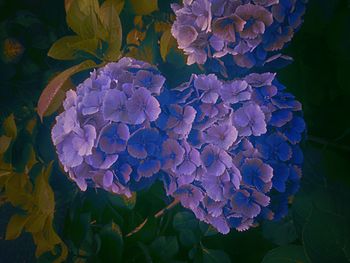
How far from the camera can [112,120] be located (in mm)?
674

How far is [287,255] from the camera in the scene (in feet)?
2.75

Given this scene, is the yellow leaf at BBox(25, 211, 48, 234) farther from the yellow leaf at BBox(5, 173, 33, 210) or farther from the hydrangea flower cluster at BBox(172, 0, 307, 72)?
the hydrangea flower cluster at BBox(172, 0, 307, 72)

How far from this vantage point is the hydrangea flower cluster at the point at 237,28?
74 cm

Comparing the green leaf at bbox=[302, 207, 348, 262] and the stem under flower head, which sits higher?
the green leaf at bbox=[302, 207, 348, 262]

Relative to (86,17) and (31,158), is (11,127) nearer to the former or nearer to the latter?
(31,158)

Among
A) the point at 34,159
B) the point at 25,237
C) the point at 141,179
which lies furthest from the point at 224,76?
the point at 25,237

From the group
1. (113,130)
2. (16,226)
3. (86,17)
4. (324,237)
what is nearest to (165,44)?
(86,17)

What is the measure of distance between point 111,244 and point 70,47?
0.45m

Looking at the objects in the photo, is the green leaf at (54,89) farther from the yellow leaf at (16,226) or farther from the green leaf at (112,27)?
the yellow leaf at (16,226)

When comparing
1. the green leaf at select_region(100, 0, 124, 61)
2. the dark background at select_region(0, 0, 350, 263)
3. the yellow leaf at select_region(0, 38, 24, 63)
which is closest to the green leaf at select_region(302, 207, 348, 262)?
the dark background at select_region(0, 0, 350, 263)

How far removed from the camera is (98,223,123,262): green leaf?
3.05 ft

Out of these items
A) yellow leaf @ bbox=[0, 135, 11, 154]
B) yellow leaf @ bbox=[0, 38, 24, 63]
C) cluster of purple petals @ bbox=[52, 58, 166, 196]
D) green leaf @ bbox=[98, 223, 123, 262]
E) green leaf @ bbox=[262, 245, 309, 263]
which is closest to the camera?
cluster of purple petals @ bbox=[52, 58, 166, 196]

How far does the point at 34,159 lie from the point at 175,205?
387mm

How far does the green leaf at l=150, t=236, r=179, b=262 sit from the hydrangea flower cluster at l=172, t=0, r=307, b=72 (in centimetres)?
44
